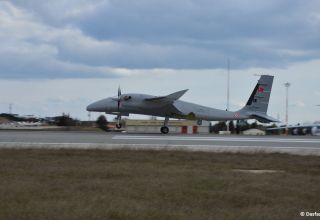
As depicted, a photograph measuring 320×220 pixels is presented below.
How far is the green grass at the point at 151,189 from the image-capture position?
23.4 ft

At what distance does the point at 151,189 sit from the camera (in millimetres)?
8961

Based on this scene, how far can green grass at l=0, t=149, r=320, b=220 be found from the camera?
7.14 m

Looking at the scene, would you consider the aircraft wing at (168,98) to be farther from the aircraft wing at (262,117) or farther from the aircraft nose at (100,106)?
the aircraft wing at (262,117)

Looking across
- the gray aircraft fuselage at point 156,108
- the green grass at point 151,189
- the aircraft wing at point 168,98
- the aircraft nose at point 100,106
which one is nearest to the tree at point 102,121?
the gray aircraft fuselage at point 156,108

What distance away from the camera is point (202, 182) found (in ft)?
32.7

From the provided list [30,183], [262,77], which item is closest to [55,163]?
[30,183]

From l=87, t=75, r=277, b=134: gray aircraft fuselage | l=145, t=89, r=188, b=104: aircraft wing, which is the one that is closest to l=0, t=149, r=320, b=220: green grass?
l=145, t=89, r=188, b=104: aircraft wing

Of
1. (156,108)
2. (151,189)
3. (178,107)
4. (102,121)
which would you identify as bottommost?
(151,189)

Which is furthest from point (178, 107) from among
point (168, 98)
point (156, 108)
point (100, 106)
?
point (100, 106)

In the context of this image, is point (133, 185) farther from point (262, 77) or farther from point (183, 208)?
→ point (262, 77)

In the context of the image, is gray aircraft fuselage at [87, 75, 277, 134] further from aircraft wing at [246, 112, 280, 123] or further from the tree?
the tree

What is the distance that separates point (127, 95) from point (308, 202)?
26666mm

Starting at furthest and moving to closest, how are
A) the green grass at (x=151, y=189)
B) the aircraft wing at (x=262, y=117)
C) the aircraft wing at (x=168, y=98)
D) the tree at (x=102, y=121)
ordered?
the tree at (x=102, y=121)
the aircraft wing at (x=262, y=117)
the aircraft wing at (x=168, y=98)
the green grass at (x=151, y=189)

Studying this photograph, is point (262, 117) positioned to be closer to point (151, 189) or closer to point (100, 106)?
point (100, 106)
